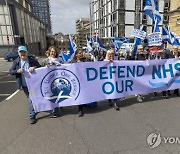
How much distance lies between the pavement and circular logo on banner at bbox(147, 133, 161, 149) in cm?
7

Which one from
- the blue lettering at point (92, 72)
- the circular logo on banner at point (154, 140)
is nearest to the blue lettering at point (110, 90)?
the blue lettering at point (92, 72)

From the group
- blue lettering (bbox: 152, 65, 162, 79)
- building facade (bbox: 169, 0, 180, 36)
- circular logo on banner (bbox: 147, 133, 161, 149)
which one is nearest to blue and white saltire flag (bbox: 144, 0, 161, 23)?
blue lettering (bbox: 152, 65, 162, 79)

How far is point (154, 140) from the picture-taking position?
129 inches

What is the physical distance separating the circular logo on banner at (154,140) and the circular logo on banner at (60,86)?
201 centimetres

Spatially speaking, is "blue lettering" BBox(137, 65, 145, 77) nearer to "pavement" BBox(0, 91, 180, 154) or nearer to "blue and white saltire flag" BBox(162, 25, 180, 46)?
"pavement" BBox(0, 91, 180, 154)

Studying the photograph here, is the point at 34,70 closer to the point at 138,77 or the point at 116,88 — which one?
the point at 116,88

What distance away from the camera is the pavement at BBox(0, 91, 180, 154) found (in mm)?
3051

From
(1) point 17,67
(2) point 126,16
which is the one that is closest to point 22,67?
(1) point 17,67

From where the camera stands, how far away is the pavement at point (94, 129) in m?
3.05

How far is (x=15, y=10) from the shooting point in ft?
96.7

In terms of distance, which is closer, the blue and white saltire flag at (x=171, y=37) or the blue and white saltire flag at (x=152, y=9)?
the blue and white saltire flag at (x=152, y=9)

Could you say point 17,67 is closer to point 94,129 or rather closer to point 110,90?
point 94,129

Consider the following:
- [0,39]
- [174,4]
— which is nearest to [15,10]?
[0,39]

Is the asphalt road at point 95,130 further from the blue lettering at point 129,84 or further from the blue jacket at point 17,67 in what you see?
the blue jacket at point 17,67
